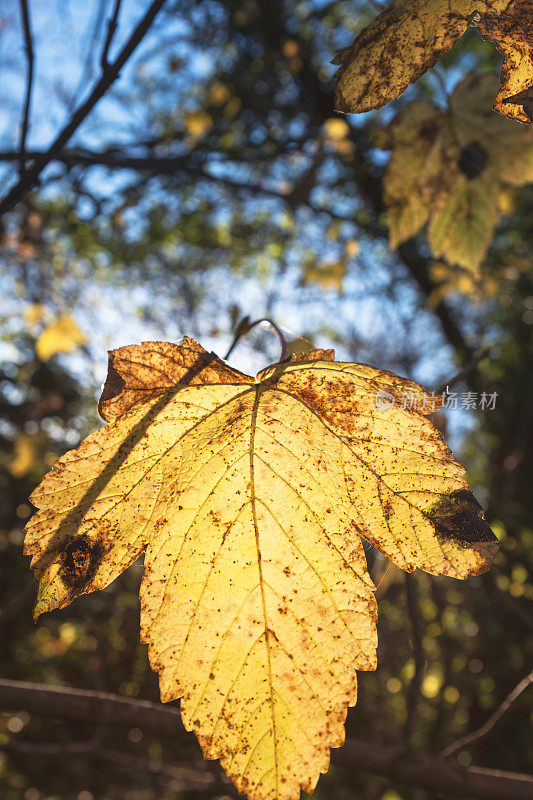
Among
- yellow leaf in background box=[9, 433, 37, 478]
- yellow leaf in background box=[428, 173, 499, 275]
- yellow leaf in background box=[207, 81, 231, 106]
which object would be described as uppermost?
yellow leaf in background box=[207, 81, 231, 106]

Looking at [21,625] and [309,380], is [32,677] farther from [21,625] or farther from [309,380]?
[309,380]

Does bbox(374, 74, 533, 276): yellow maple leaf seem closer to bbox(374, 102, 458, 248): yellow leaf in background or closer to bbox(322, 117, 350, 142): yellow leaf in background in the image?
bbox(374, 102, 458, 248): yellow leaf in background

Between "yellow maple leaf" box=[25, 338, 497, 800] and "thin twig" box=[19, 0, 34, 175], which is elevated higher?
"thin twig" box=[19, 0, 34, 175]

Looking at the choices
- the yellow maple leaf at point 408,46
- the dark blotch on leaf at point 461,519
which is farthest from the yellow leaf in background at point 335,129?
the dark blotch on leaf at point 461,519

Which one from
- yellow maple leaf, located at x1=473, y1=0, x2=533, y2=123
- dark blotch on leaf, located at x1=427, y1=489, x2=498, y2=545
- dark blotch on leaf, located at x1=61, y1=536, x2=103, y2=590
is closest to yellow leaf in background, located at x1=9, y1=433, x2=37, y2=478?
dark blotch on leaf, located at x1=61, y1=536, x2=103, y2=590

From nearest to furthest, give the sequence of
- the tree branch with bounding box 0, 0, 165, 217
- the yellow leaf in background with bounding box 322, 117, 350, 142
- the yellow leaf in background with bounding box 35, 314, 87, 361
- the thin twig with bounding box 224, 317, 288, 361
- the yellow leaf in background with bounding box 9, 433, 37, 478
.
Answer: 1. the tree branch with bounding box 0, 0, 165, 217
2. the thin twig with bounding box 224, 317, 288, 361
3. the yellow leaf in background with bounding box 35, 314, 87, 361
4. the yellow leaf in background with bounding box 322, 117, 350, 142
5. the yellow leaf in background with bounding box 9, 433, 37, 478

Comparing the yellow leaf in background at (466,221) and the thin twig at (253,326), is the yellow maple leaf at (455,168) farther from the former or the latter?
the thin twig at (253,326)

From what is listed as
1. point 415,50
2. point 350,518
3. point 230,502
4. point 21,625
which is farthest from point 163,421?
point 21,625
